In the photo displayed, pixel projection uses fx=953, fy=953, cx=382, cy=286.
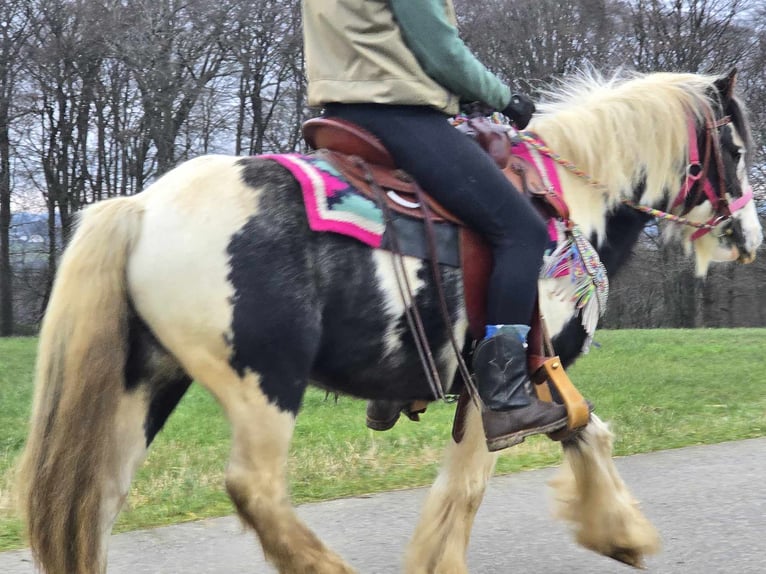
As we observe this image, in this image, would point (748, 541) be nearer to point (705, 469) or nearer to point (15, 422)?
point (705, 469)

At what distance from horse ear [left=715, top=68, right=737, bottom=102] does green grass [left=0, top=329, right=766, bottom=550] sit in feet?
4.56

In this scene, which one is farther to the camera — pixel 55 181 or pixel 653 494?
pixel 55 181

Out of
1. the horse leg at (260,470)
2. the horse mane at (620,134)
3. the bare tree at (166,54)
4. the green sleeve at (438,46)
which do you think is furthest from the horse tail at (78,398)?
the bare tree at (166,54)

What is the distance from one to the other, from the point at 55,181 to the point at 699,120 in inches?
1081

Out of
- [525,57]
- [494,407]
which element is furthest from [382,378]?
[525,57]

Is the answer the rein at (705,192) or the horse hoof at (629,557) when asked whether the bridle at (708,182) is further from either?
the horse hoof at (629,557)

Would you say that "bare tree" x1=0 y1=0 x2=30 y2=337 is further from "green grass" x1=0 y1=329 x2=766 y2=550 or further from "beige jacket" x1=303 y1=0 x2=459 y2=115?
"beige jacket" x1=303 y1=0 x2=459 y2=115

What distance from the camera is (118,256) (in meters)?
2.99

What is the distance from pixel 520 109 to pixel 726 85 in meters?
1.22

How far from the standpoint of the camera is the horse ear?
4.38 m

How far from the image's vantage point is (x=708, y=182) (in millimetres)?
4273

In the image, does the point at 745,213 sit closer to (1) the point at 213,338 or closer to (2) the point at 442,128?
(2) the point at 442,128

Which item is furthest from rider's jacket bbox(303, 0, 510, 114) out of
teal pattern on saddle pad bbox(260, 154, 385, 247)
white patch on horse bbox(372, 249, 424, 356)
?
white patch on horse bbox(372, 249, 424, 356)

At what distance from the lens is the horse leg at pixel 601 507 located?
12.8 feet
